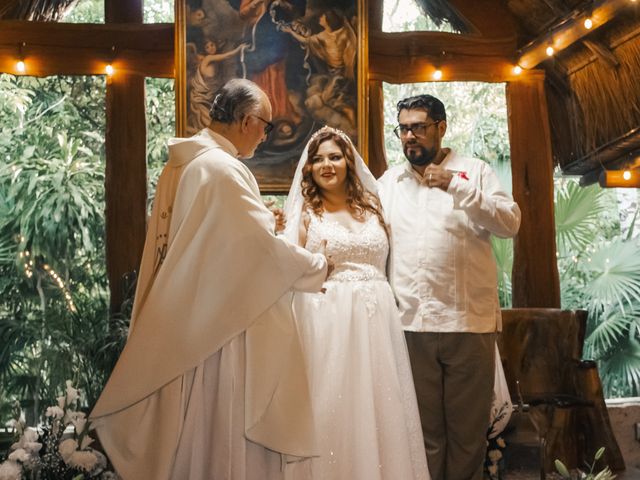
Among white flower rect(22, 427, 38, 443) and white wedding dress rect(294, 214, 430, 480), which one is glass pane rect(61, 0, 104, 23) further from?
white flower rect(22, 427, 38, 443)

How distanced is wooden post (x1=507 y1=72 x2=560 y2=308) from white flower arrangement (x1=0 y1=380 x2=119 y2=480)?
378cm

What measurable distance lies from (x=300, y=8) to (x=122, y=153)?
5.76ft

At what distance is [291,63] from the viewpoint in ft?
21.5

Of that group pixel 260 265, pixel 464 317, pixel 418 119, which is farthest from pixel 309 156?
pixel 260 265

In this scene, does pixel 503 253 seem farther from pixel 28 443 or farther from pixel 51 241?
pixel 28 443

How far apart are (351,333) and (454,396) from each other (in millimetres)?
668

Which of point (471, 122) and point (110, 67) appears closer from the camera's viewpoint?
point (110, 67)

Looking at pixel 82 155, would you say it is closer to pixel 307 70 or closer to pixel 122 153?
pixel 122 153

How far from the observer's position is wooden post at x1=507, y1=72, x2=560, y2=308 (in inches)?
261

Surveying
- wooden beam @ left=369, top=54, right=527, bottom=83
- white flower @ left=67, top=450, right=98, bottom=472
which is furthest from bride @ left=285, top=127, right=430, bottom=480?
wooden beam @ left=369, top=54, right=527, bottom=83

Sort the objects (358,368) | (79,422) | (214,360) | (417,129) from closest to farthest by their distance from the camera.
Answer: (214,360), (79,422), (358,368), (417,129)

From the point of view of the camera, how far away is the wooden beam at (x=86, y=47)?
648 cm

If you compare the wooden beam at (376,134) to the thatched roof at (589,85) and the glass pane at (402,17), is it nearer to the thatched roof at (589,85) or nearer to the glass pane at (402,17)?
the thatched roof at (589,85)

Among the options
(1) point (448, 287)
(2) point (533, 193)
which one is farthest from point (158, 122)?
(1) point (448, 287)
